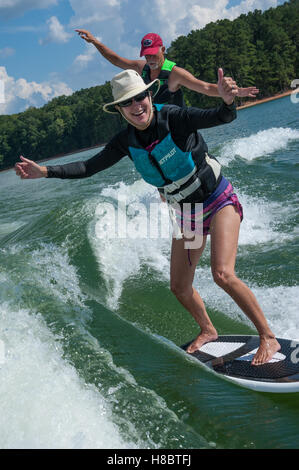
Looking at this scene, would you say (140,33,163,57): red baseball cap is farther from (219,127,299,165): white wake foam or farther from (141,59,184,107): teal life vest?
(219,127,299,165): white wake foam

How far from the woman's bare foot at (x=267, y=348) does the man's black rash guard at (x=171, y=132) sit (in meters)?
1.58

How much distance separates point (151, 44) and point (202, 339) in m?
2.94

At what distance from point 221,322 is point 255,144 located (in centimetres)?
1205

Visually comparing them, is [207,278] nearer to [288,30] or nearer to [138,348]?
[138,348]

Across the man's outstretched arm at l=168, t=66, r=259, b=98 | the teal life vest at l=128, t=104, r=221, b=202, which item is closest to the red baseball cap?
the man's outstretched arm at l=168, t=66, r=259, b=98

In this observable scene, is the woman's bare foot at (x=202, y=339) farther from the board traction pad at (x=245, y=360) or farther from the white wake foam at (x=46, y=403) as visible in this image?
the white wake foam at (x=46, y=403)

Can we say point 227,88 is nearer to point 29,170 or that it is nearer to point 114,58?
point 29,170

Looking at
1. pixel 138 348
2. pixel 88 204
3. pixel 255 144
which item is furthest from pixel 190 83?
pixel 255 144

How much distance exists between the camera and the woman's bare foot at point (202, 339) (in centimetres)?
425

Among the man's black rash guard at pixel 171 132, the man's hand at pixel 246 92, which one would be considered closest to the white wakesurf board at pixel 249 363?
the man's black rash guard at pixel 171 132

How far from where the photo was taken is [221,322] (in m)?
5.18

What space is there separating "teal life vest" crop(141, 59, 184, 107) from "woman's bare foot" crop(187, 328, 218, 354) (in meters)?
2.31

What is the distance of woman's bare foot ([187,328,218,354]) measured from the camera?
4.25 meters

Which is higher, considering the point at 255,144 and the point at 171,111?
the point at 171,111
